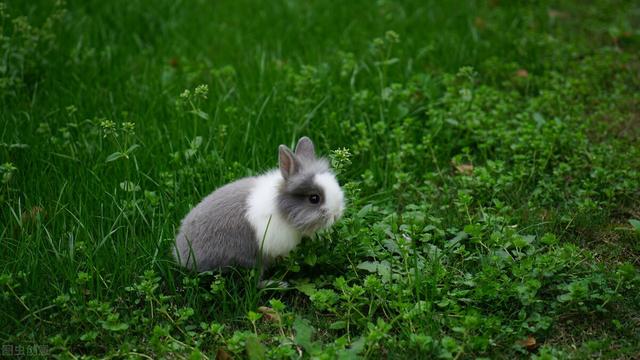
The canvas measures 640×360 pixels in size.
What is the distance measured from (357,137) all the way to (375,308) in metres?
1.81

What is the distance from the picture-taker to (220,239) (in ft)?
11.6

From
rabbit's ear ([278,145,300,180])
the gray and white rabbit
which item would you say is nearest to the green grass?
the gray and white rabbit

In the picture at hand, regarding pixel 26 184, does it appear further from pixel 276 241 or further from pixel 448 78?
pixel 448 78

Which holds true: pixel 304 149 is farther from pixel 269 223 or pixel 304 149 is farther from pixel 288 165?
pixel 269 223

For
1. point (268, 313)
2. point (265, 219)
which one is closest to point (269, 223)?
point (265, 219)

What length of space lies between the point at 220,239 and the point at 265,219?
0.25 meters

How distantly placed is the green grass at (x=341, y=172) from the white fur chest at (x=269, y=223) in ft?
0.43

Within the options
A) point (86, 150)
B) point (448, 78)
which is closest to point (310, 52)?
point (448, 78)

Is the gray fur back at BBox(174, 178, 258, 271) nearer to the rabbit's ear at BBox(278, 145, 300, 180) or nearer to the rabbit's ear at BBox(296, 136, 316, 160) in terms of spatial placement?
the rabbit's ear at BBox(278, 145, 300, 180)

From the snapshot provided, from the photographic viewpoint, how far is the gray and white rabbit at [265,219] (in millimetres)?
3512

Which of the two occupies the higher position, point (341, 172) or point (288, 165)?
point (288, 165)

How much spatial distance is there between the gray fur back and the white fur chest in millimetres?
37

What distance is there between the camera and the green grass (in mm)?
3305

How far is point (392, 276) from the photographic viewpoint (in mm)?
3510
